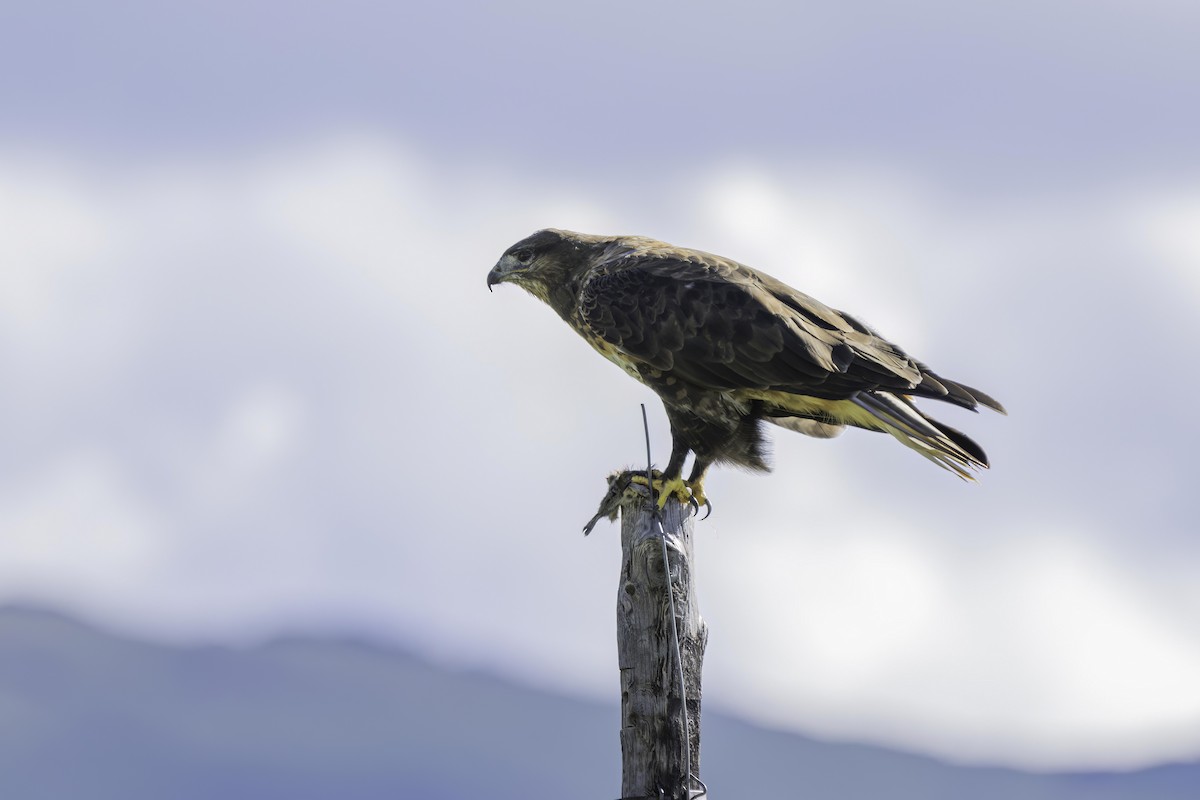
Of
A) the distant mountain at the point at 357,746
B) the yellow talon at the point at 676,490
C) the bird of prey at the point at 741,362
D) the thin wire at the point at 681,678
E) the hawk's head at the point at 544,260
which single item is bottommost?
the thin wire at the point at 681,678

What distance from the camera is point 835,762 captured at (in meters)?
121

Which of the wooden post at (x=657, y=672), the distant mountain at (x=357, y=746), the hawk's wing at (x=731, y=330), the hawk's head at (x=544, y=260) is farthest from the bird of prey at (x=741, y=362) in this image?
the distant mountain at (x=357, y=746)

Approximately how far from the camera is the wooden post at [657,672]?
539cm

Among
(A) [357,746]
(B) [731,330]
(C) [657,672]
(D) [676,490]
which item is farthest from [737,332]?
(A) [357,746]

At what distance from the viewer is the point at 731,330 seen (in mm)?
6461

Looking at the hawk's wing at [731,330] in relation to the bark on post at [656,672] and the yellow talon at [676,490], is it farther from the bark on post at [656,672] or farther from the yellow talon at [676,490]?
the bark on post at [656,672]

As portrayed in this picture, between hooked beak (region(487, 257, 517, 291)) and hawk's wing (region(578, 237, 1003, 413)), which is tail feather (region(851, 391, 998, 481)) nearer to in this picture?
hawk's wing (region(578, 237, 1003, 413))

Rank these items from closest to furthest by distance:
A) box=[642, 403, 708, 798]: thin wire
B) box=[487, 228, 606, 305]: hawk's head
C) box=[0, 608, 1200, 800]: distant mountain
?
box=[642, 403, 708, 798]: thin wire → box=[487, 228, 606, 305]: hawk's head → box=[0, 608, 1200, 800]: distant mountain

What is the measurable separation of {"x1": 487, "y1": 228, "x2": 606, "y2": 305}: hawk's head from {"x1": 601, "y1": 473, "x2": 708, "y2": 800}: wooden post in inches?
94.2

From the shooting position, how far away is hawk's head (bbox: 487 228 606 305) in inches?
298

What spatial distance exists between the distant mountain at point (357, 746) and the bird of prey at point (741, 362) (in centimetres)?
→ 9089

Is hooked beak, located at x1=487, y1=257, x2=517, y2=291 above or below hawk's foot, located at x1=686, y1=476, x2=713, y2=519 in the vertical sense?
above

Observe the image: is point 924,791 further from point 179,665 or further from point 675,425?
point 675,425

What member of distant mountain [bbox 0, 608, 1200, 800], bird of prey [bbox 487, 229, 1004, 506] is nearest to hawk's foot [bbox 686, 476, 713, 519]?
bird of prey [bbox 487, 229, 1004, 506]
